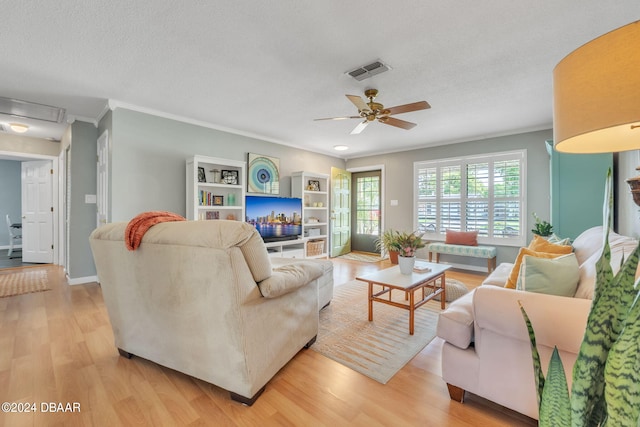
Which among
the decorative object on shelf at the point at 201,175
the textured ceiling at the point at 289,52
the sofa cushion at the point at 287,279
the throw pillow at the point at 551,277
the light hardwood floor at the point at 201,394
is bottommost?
the light hardwood floor at the point at 201,394

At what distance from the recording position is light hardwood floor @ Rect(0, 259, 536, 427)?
1.44 m

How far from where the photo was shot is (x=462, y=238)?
500 cm

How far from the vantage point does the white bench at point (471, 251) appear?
454cm

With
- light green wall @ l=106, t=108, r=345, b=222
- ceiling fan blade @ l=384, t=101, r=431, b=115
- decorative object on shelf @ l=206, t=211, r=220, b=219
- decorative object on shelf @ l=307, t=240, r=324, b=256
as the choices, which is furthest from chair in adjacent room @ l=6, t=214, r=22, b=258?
ceiling fan blade @ l=384, t=101, r=431, b=115

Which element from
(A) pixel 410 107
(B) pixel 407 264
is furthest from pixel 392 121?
(B) pixel 407 264

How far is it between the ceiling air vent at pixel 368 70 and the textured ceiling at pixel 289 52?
0.06 metres

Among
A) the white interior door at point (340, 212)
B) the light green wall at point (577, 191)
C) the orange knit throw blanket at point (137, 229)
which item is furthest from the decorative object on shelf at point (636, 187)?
the white interior door at point (340, 212)

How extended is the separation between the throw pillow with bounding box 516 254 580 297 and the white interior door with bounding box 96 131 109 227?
14.2ft

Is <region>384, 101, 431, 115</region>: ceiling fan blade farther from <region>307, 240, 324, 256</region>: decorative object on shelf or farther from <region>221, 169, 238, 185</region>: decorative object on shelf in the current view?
<region>307, 240, 324, 256</region>: decorative object on shelf

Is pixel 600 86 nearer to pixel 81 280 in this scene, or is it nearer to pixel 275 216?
pixel 275 216

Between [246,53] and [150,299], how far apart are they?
6.61 ft

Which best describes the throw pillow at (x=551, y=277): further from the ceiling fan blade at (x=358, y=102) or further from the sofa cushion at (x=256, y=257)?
the ceiling fan blade at (x=358, y=102)

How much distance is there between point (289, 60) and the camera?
2.41 meters

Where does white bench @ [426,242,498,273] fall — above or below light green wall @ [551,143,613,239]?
below
